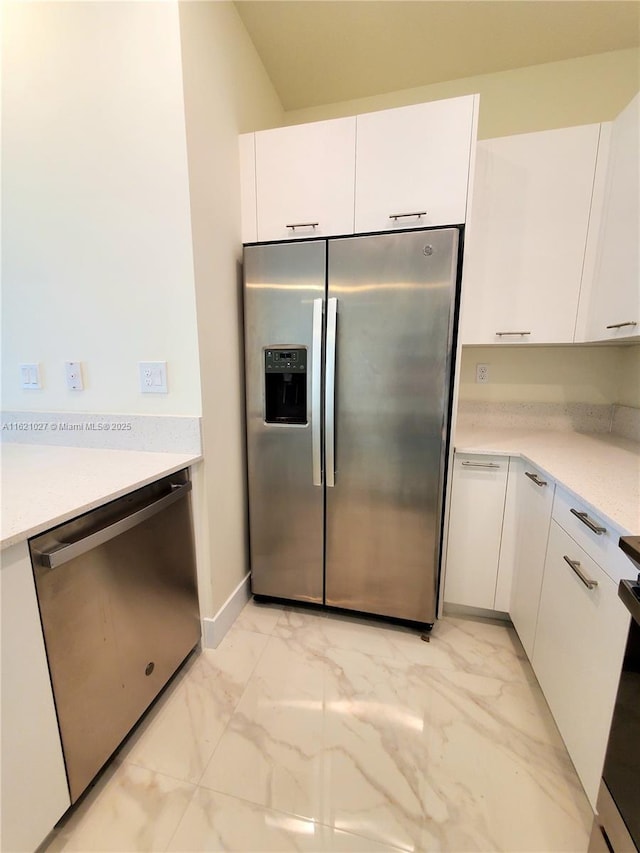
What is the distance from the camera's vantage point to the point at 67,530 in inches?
37.5

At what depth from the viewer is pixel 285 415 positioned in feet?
5.58

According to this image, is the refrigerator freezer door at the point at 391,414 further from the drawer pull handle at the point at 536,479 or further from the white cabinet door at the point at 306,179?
the drawer pull handle at the point at 536,479

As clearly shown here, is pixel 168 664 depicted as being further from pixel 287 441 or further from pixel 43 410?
pixel 43 410

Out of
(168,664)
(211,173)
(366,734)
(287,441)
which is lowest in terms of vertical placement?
(366,734)

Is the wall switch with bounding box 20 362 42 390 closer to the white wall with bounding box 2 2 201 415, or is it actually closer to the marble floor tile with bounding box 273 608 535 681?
the white wall with bounding box 2 2 201 415

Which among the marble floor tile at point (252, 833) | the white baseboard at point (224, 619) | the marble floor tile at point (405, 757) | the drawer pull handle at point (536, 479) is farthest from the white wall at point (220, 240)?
the drawer pull handle at point (536, 479)

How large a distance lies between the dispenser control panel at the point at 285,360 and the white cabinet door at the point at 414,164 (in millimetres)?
616

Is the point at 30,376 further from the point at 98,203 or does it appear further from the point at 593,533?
the point at 593,533

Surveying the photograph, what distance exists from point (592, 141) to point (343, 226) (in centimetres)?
120

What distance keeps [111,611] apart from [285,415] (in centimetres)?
99

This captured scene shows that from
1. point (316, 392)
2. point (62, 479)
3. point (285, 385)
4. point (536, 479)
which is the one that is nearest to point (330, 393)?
point (316, 392)

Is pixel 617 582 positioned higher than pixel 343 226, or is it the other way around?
pixel 343 226

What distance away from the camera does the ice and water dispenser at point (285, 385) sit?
63.9 inches

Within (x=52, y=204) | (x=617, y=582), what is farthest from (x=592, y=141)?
(x=52, y=204)
